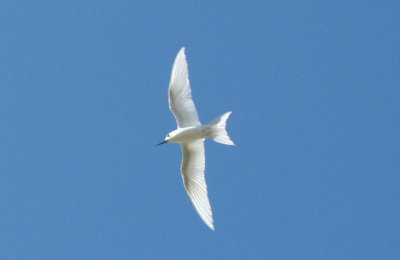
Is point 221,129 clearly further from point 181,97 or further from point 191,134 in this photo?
point 181,97

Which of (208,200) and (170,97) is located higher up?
(170,97)

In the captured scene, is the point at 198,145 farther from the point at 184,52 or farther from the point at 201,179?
the point at 184,52

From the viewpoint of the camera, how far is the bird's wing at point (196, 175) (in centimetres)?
2270

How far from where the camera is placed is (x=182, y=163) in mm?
22938

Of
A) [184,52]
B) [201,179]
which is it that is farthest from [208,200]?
[184,52]

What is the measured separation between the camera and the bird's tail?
68.7 feet

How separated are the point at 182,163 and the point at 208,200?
1182 millimetres

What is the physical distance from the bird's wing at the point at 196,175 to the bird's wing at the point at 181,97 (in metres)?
0.68

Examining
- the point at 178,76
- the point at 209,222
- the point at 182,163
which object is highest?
the point at 178,76

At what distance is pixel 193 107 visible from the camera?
22.3 metres

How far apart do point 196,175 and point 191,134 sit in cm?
160

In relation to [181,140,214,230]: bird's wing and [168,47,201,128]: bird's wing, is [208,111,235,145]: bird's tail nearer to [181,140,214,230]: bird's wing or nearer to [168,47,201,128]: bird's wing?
[168,47,201,128]: bird's wing

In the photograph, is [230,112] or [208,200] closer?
[230,112]

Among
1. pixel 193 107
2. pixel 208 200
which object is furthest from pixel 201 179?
pixel 193 107
